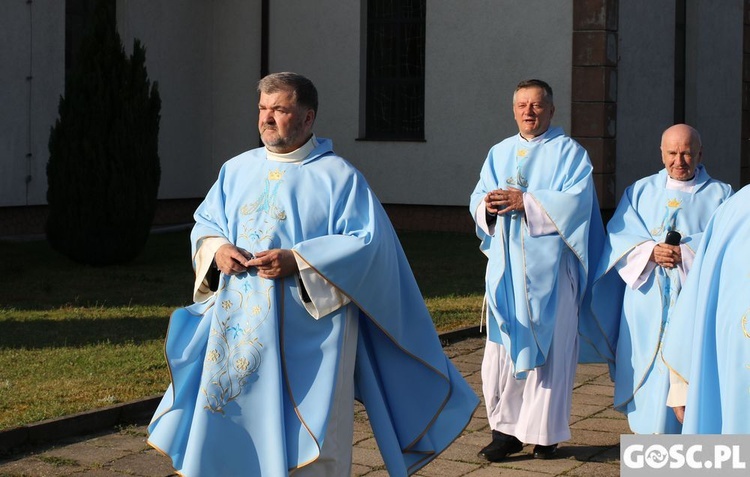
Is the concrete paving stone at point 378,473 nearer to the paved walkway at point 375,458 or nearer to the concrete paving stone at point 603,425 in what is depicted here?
the paved walkway at point 375,458

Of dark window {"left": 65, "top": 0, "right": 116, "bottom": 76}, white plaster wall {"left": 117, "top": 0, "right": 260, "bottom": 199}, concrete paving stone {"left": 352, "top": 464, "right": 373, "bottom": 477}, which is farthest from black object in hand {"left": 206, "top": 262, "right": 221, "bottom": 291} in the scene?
white plaster wall {"left": 117, "top": 0, "right": 260, "bottom": 199}

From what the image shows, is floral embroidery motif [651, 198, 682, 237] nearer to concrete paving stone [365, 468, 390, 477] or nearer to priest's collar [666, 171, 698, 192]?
priest's collar [666, 171, 698, 192]

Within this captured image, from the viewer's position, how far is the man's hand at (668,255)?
6.43 metres

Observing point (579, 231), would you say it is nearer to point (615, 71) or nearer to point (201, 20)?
point (615, 71)

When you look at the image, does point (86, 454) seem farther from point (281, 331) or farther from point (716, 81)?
point (716, 81)

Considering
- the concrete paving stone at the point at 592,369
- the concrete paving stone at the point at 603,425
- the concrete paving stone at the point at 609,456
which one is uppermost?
the concrete paving stone at the point at 592,369

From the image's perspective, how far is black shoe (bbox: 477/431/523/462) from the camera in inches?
261

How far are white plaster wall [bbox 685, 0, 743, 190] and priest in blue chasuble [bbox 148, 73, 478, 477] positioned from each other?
17.2m

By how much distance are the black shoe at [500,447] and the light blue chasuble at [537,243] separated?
0.34 meters

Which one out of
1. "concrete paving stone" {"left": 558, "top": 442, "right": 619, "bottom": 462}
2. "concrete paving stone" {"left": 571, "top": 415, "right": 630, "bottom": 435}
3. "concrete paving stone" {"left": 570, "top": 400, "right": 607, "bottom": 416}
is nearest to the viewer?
"concrete paving stone" {"left": 558, "top": 442, "right": 619, "bottom": 462}

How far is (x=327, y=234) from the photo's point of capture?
16.0ft

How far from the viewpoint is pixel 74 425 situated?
6863 mm

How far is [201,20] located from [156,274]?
6.78 meters

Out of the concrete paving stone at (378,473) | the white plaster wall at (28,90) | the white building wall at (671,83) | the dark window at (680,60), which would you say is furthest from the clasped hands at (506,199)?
the dark window at (680,60)
